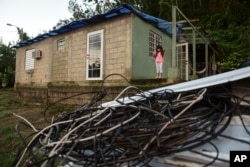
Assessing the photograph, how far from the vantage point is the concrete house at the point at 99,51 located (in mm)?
9180

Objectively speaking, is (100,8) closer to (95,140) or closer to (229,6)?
(229,6)

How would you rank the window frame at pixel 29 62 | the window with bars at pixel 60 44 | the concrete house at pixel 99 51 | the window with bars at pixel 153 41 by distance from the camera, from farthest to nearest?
the window frame at pixel 29 62 → the window with bars at pixel 60 44 → the window with bars at pixel 153 41 → the concrete house at pixel 99 51

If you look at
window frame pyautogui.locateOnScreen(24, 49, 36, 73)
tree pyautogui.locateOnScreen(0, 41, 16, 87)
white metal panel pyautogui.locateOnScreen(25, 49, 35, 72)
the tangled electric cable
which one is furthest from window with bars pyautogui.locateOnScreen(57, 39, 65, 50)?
tree pyautogui.locateOnScreen(0, 41, 16, 87)

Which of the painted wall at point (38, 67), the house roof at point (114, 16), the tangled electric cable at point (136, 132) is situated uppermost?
the house roof at point (114, 16)

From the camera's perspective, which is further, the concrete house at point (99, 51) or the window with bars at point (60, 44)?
the window with bars at point (60, 44)

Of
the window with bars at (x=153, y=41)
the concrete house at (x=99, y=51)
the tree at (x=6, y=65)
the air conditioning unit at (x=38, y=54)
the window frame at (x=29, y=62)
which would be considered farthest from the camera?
the tree at (x=6, y=65)

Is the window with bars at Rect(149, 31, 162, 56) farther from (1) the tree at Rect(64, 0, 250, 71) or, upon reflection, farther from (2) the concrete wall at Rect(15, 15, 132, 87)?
(1) the tree at Rect(64, 0, 250, 71)

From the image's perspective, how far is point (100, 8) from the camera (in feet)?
73.0

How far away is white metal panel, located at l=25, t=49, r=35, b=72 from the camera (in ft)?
49.4

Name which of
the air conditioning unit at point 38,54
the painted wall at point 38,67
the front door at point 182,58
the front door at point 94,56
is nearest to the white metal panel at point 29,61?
the painted wall at point 38,67

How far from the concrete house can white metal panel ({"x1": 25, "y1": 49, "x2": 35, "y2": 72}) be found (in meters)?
1.08

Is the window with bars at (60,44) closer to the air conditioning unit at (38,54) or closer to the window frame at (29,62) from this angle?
the air conditioning unit at (38,54)

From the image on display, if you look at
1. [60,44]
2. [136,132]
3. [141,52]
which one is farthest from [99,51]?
[136,132]

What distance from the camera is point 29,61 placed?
1549cm
